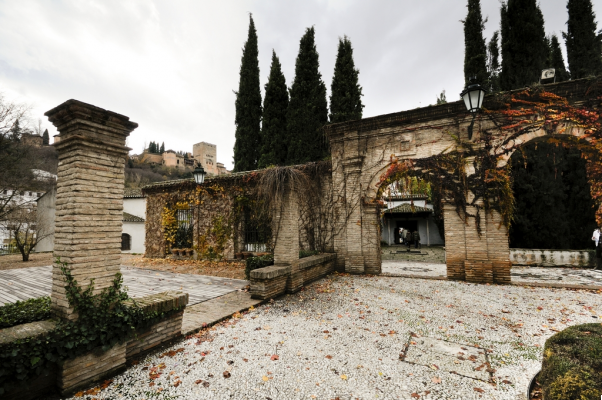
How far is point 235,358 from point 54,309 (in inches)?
82.6

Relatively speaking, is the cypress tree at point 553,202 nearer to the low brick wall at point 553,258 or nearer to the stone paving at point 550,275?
the low brick wall at point 553,258

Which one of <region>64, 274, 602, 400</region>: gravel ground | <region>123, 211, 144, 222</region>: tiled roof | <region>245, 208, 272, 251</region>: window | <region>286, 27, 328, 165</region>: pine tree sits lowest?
<region>64, 274, 602, 400</region>: gravel ground

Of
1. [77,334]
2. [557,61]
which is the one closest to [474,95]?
[77,334]

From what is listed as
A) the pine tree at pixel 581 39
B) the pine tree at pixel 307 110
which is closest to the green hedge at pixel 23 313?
the pine tree at pixel 307 110

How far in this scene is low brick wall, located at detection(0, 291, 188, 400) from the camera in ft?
8.00

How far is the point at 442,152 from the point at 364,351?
673cm

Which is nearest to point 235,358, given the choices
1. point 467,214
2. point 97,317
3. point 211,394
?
point 211,394

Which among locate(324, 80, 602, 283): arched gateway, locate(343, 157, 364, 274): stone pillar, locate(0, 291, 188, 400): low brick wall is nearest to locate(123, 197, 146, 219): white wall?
locate(324, 80, 602, 283): arched gateway

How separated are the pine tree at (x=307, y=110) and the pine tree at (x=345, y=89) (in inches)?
29.0

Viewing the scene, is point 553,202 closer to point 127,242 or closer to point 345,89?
point 345,89

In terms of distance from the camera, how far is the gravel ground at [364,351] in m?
2.75

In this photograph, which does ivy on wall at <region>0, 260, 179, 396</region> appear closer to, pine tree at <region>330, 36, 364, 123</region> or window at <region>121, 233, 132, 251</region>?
pine tree at <region>330, 36, 364, 123</region>

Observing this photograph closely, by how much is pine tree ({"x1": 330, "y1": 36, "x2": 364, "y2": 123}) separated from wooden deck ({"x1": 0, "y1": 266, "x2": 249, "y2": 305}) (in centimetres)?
1133

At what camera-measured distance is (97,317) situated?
277 cm
